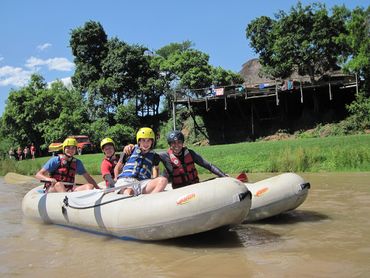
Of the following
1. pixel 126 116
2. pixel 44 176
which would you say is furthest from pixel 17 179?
pixel 126 116

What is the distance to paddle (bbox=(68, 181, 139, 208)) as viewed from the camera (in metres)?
5.93

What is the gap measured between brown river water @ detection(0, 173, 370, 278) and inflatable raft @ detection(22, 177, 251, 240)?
0.20 meters

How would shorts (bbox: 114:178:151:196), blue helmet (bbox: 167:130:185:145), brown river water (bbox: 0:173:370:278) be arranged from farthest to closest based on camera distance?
blue helmet (bbox: 167:130:185:145), shorts (bbox: 114:178:151:196), brown river water (bbox: 0:173:370:278)

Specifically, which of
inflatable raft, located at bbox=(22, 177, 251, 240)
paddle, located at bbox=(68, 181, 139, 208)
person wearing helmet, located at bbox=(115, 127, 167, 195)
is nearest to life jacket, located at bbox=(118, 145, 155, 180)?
person wearing helmet, located at bbox=(115, 127, 167, 195)

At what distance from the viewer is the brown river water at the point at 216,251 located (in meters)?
4.22

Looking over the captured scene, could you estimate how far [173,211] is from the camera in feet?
16.4

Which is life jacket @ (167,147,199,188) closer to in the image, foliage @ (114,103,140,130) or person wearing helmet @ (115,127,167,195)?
person wearing helmet @ (115,127,167,195)

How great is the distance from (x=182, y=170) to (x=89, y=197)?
1.28m

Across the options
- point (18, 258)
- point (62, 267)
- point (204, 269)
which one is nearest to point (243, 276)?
point (204, 269)

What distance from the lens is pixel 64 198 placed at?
6.57 m

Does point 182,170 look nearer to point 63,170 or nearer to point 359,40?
point 63,170

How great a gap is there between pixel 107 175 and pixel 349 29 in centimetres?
1878

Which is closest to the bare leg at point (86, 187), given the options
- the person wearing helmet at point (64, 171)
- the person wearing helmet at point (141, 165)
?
the person wearing helmet at point (64, 171)

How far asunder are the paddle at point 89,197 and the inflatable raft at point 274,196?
1705mm
